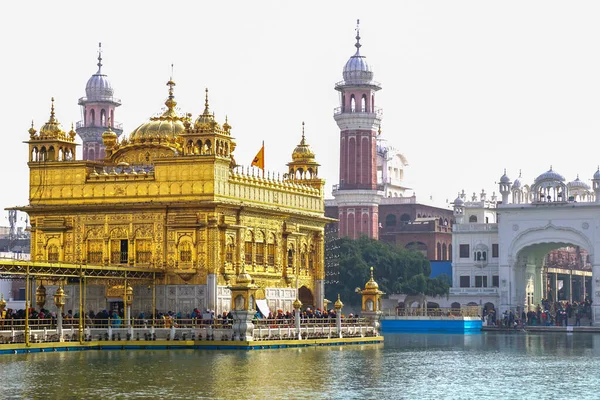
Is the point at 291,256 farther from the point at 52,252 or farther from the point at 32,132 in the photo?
the point at 32,132

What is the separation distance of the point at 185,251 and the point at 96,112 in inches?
2400

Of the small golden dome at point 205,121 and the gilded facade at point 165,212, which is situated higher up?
the small golden dome at point 205,121

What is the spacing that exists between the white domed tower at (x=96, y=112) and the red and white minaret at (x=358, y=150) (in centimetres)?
1891

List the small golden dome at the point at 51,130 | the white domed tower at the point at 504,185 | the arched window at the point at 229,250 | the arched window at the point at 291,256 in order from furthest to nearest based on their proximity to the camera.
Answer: the white domed tower at the point at 504,185
the arched window at the point at 291,256
the small golden dome at the point at 51,130
the arched window at the point at 229,250

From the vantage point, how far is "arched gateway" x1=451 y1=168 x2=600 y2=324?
7588cm

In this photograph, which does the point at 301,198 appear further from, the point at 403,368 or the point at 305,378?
the point at 305,378

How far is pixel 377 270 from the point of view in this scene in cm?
8131

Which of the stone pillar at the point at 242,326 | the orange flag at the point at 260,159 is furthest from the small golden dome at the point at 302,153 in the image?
the stone pillar at the point at 242,326

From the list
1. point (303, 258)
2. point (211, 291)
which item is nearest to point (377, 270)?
point (303, 258)

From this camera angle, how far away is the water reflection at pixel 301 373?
28125 mm

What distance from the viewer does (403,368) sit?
3578cm

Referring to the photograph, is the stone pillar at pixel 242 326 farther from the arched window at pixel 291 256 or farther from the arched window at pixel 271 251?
the arched window at pixel 291 256

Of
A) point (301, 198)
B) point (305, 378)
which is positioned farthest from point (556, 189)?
point (305, 378)

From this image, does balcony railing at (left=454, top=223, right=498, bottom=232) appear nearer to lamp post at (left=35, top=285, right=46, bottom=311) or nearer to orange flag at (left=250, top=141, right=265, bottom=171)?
orange flag at (left=250, top=141, right=265, bottom=171)
